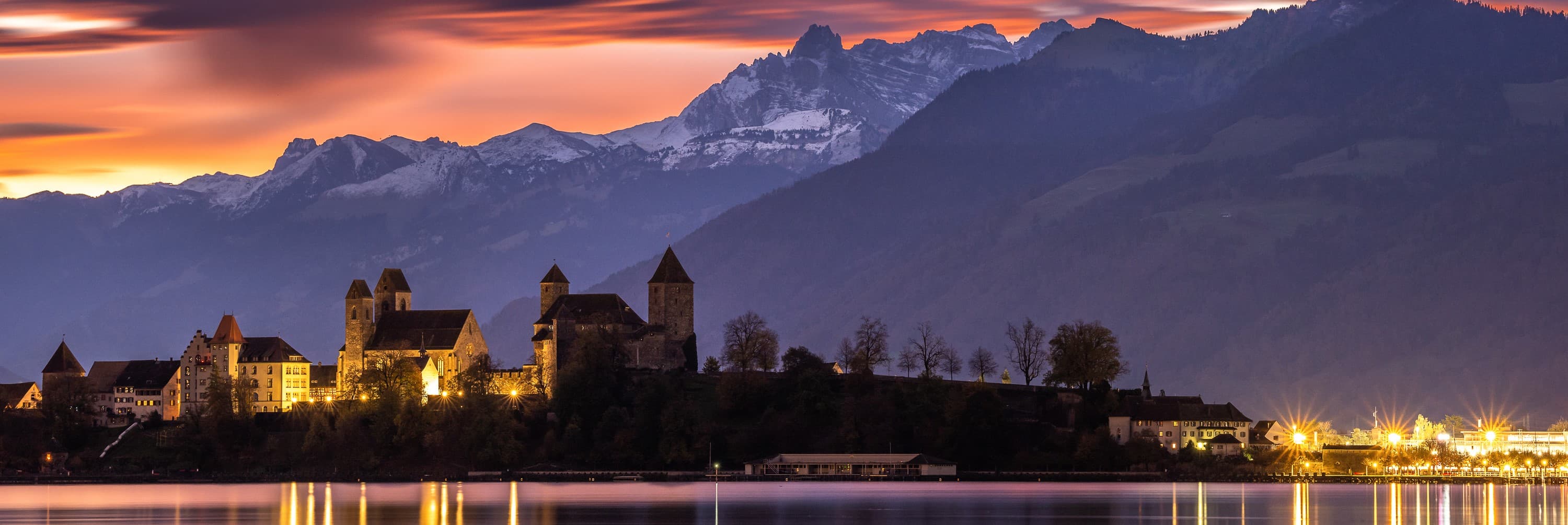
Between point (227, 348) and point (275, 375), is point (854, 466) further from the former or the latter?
point (227, 348)

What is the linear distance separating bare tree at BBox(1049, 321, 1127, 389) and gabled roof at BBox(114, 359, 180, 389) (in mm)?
80235

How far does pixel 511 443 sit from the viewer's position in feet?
541

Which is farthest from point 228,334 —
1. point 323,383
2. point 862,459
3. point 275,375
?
point 862,459

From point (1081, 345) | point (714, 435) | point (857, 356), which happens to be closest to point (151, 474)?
point (714, 435)

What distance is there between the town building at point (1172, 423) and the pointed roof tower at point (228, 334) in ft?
262

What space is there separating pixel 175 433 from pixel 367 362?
17.0 meters

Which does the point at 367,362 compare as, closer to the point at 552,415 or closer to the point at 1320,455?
the point at 552,415

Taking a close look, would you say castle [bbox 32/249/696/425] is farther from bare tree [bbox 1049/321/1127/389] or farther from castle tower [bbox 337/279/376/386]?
bare tree [bbox 1049/321/1127/389]

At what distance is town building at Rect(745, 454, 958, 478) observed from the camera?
164 metres

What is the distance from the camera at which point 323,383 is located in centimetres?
18850

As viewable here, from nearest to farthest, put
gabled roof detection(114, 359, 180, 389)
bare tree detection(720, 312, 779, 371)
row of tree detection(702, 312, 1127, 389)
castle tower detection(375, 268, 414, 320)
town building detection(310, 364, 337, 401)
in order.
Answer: row of tree detection(702, 312, 1127, 389) < bare tree detection(720, 312, 779, 371) < town building detection(310, 364, 337, 401) < castle tower detection(375, 268, 414, 320) < gabled roof detection(114, 359, 180, 389)

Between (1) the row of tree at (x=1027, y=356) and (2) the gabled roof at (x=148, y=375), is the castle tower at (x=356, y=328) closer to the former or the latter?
(2) the gabled roof at (x=148, y=375)

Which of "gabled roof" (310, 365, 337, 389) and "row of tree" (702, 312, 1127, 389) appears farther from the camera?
"gabled roof" (310, 365, 337, 389)

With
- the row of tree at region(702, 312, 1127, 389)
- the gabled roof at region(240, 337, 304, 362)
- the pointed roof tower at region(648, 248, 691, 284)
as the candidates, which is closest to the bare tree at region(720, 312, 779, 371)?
the row of tree at region(702, 312, 1127, 389)
